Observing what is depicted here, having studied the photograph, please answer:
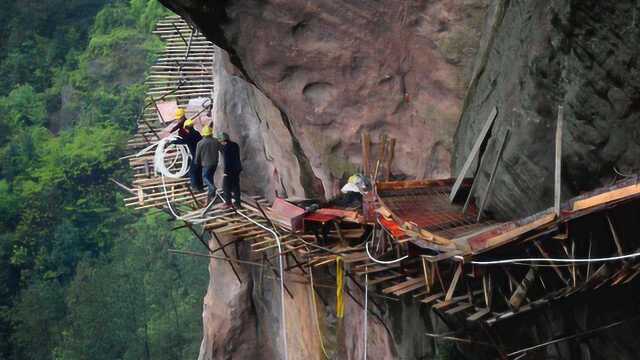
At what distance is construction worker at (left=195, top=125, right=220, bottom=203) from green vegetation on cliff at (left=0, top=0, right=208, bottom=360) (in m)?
26.9

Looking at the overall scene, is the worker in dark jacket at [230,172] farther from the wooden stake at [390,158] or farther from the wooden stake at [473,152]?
the wooden stake at [473,152]

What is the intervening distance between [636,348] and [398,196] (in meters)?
3.55

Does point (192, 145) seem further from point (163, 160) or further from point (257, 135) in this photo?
point (257, 135)

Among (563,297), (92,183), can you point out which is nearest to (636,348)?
(563,297)

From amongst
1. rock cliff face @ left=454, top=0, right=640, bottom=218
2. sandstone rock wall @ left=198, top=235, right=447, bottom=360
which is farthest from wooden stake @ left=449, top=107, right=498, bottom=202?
sandstone rock wall @ left=198, top=235, right=447, bottom=360

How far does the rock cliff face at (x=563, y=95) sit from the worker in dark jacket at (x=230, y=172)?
5.16 m

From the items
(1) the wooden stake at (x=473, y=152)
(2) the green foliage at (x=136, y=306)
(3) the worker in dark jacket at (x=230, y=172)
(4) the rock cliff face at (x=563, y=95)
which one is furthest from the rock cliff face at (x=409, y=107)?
(2) the green foliage at (x=136, y=306)

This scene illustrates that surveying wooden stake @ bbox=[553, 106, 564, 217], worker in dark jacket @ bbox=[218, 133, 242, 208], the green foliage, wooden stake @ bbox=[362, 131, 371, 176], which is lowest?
the green foliage

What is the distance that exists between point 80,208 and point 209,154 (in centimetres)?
3760

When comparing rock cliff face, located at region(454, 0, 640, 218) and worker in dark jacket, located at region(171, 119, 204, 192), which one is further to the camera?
worker in dark jacket, located at region(171, 119, 204, 192)

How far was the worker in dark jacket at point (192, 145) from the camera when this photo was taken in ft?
56.5

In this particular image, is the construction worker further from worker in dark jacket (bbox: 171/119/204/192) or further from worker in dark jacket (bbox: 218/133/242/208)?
worker in dark jacket (bbox: 171/119/204/192)

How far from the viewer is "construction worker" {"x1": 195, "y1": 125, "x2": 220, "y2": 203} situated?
16.4 m

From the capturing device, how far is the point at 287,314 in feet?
54.7
